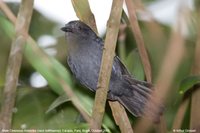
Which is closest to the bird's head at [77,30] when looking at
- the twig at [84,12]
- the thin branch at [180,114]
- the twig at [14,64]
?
the twig at [84,12]

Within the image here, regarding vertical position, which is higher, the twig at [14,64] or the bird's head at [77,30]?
the bird's head at [77,30]

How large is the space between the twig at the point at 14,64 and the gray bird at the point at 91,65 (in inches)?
43.6

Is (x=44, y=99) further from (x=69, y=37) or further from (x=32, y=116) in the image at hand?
(x=69, y=37)

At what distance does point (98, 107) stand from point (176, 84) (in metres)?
0.74

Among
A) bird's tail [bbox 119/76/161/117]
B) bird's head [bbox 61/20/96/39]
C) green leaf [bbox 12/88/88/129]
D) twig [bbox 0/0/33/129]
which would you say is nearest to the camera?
twig [bbox 0/0/33/129]

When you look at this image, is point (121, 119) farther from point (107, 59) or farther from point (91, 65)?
point (91, 65)

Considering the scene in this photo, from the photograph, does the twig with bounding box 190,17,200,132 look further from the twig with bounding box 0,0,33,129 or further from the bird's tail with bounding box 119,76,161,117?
the twig with bounding box 0,0,33,129

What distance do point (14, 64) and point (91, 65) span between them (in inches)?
49.3

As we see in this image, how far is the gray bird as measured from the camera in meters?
2.05

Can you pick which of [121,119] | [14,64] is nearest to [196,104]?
[121,119]

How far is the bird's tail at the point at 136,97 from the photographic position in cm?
186

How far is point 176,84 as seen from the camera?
170 centimetres

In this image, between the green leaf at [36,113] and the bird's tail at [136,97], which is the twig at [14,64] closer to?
the green leaf at [36,113]

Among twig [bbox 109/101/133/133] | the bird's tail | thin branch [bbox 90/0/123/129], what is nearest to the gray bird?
the bird's tail
